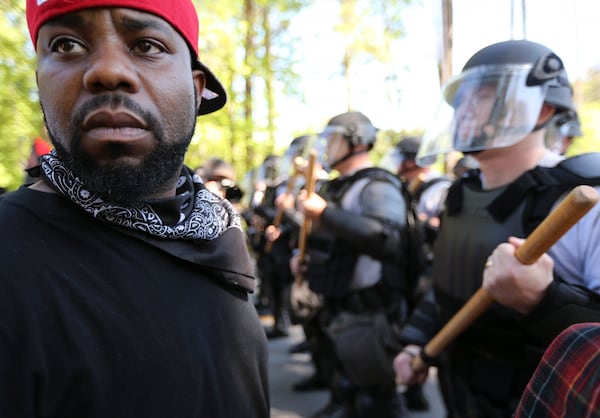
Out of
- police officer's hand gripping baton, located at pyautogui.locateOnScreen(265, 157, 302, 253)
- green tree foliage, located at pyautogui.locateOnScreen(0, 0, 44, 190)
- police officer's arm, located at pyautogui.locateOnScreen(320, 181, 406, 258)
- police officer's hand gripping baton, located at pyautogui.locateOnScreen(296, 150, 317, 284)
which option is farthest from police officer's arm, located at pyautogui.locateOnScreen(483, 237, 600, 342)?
green tree foliage, located at pyautogui.locateOnScreen(0, 0, 44, 190)

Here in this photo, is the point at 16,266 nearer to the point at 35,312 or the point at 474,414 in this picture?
the point at 35,312

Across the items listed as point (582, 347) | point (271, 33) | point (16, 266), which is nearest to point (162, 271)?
point (16, 266)

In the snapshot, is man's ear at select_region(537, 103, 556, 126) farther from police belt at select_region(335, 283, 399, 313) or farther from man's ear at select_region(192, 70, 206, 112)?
police belt at select_region(335, 283, 399, 313)

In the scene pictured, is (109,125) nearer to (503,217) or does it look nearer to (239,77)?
(503,217)

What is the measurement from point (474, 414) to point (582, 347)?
3.92 ft

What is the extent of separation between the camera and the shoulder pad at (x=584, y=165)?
1374mm

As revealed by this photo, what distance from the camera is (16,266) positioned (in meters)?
0.83

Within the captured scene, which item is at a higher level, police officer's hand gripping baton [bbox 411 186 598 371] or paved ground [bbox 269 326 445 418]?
police officer's hand gripping baton [bbox 411 186 598 371]

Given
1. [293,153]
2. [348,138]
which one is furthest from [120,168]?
[293,153]

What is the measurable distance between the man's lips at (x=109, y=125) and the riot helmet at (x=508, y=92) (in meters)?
1.27

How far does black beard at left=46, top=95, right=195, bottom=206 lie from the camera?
916mm

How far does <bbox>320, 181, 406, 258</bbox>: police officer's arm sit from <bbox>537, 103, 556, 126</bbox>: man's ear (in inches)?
50.7

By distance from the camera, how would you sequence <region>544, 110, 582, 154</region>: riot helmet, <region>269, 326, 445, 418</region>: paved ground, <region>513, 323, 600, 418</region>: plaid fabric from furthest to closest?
<region>269, 326, 445, 418</region>: paved ground → <region>544, 110, 582, 154</region>: riot helmet → <region>513, 323, 600, 418</region>: plaid fabric

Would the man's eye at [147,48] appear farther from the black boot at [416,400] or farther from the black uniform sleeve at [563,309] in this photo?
the black boot at [416,400]
